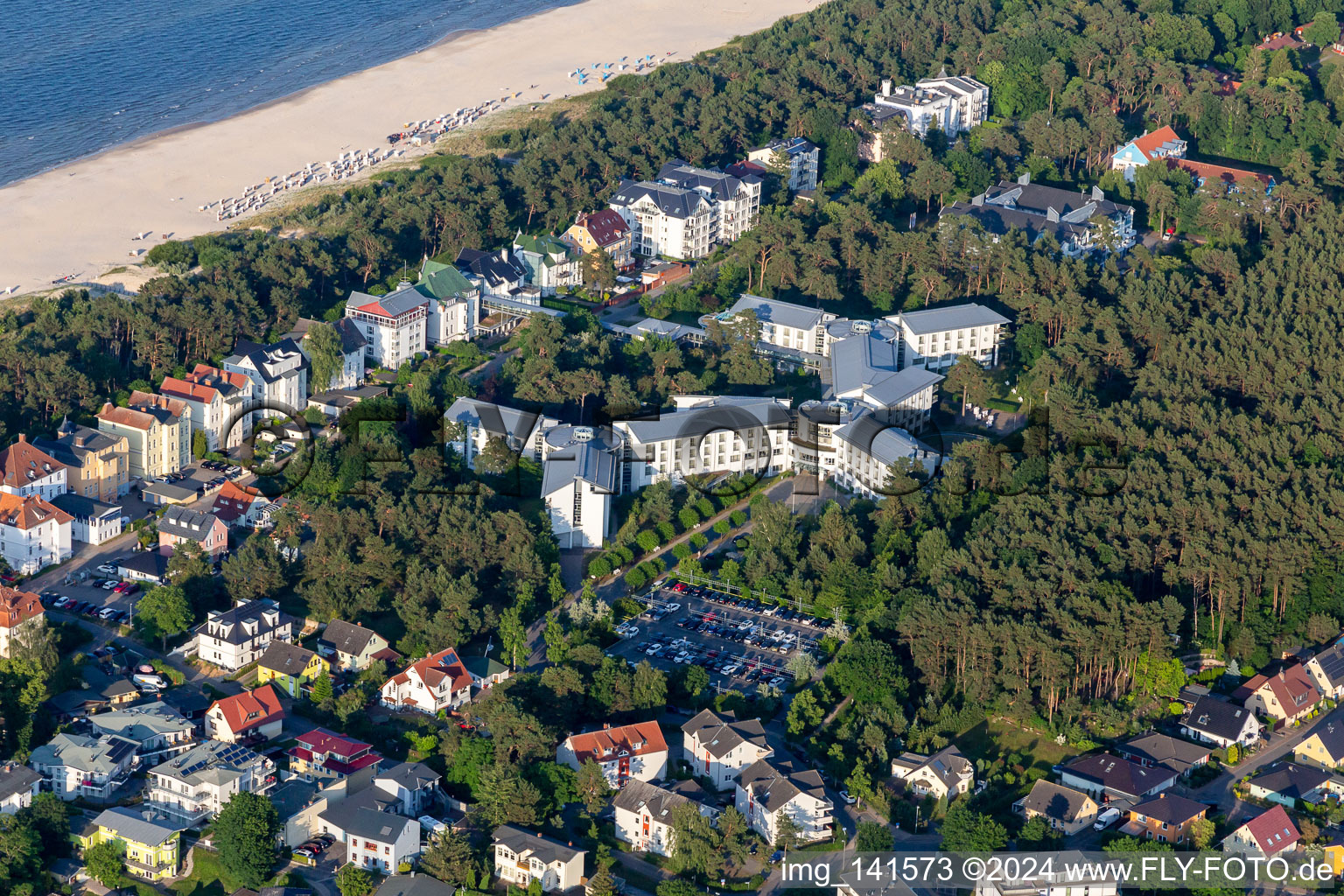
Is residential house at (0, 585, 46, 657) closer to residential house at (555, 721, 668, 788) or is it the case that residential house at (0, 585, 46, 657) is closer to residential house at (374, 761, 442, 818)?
residential house at (374, 761, 442, 818)

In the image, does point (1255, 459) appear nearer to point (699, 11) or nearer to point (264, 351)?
point (264, 351)

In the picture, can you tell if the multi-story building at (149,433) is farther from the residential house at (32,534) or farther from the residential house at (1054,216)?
→ the residential house at (1054,216)

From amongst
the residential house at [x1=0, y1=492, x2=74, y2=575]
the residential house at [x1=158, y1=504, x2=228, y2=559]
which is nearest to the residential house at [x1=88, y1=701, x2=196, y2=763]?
the residential house at [x1=158, y1=504, x2=228, y2=559]

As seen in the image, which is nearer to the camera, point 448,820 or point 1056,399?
point 448,820

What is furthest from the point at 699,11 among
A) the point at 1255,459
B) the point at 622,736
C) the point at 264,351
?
the point at 622,736

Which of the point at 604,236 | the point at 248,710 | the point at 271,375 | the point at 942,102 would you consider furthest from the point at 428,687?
the point at 942,102

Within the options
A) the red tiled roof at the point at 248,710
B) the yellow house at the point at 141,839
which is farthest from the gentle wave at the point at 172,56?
the yellow house at the point at 141,839
